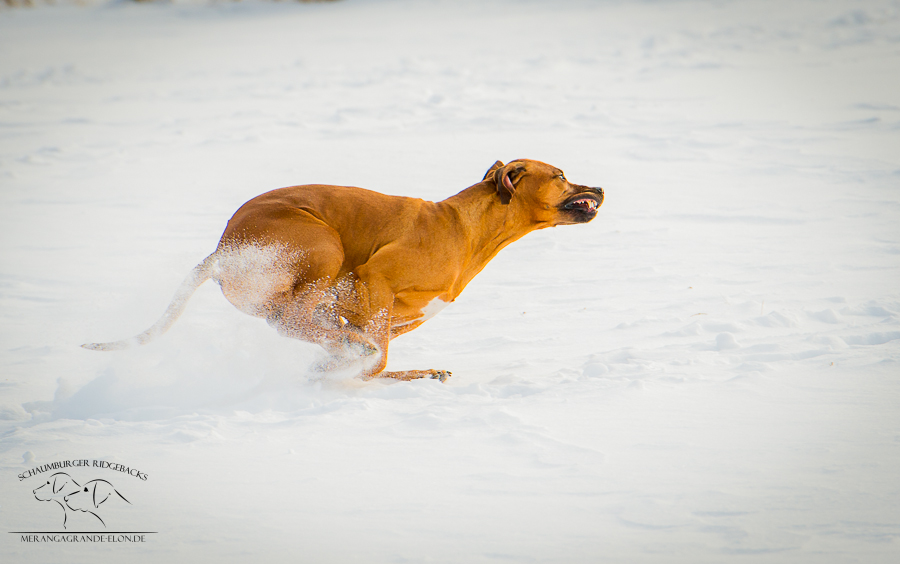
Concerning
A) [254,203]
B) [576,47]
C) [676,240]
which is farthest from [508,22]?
[254,203]

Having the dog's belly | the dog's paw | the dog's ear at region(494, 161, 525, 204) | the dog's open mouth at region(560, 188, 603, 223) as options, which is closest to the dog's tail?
the dog's belly

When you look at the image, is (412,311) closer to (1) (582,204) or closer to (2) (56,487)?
(1) (582,204)

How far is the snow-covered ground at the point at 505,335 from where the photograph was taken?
10.7 feet

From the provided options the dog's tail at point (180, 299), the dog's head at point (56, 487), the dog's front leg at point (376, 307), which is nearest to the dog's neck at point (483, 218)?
the dog's front leg at point (376, 307)

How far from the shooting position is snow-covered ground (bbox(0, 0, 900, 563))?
325 centimetres

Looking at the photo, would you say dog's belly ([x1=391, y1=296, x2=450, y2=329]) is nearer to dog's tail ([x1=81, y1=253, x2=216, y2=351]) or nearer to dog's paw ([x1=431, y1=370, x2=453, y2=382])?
dog's paw ([x1=431, y1=370, x2=453, y2=382])

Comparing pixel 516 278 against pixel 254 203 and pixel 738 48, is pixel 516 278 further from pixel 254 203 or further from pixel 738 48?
pixel 738 48

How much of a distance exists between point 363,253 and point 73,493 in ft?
6.46

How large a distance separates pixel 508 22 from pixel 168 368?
2071 cm

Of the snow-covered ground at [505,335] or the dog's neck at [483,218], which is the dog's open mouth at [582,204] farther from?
the snow-covered ground at [505,335]

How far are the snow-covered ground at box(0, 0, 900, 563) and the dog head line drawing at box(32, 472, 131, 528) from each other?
0.18ft

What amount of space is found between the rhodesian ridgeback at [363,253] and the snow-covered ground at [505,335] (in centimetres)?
35

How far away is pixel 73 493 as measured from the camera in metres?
3.49

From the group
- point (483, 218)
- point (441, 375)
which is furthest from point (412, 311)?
point (483, 218)
